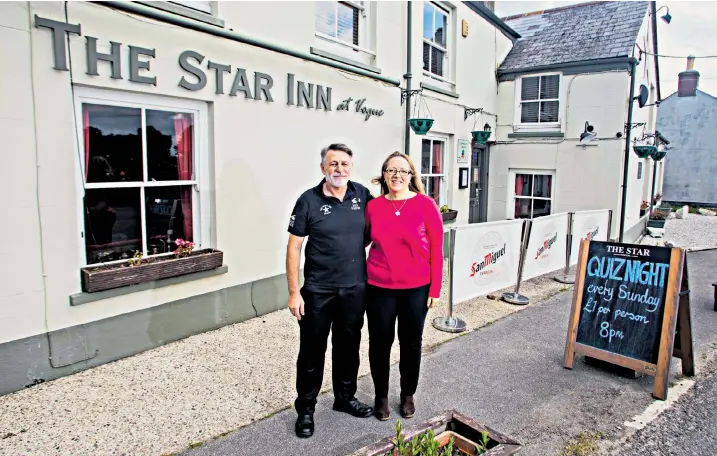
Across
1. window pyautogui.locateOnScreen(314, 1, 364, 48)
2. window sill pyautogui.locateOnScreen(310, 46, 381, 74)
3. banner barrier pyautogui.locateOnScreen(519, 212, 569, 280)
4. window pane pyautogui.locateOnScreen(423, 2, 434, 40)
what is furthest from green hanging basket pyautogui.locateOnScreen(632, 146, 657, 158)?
window pyautogui.locateOnScreen(314, 1, 364, 48)

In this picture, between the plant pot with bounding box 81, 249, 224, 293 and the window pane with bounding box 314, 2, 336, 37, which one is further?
the window pane with bounding box 314, 2, 336, 37

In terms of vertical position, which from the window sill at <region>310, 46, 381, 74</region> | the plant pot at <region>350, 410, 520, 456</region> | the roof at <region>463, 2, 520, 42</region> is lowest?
the plant pot at <region>350, 410, 520, 456</region>

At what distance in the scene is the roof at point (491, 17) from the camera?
33.7 feet

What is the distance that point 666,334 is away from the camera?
4.10m

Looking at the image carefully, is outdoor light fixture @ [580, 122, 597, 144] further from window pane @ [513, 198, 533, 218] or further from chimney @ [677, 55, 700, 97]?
chimney @ [677, 55, 700, 97]

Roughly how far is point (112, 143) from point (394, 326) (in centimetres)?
329

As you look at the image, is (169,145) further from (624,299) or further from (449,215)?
(449,215)

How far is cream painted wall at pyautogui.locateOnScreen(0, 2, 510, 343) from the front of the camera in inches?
155

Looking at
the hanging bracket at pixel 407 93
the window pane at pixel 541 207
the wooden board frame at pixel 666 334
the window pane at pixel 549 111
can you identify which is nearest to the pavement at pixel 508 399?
the wooden board frame at pixel 666 334

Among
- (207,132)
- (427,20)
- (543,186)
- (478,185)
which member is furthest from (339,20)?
(543,186)

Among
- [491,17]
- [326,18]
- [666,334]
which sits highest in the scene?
[491,17]

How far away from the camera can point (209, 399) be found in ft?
12.9

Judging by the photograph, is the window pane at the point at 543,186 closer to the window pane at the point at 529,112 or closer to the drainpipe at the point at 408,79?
the window pane at the point at 529,112

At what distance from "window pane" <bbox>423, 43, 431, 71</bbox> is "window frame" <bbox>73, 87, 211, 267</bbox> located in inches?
208
